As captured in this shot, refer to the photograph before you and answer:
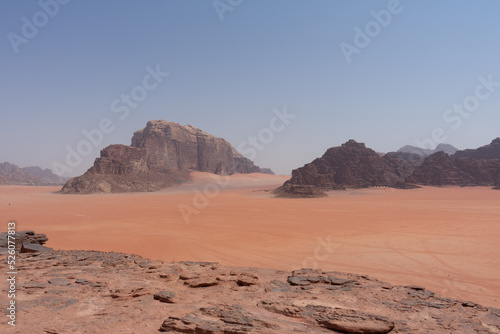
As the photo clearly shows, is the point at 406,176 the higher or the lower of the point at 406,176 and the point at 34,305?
the higher

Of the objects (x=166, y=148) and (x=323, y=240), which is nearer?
(x=323, y=240)

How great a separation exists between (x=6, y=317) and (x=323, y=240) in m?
10.9

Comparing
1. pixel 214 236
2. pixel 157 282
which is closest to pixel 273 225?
pixel 214 236

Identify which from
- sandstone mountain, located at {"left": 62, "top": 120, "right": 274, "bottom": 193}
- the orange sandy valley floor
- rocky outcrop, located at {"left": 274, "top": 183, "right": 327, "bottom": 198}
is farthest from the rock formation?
the orange sandy valley floor

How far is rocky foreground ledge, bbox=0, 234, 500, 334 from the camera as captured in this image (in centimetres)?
387

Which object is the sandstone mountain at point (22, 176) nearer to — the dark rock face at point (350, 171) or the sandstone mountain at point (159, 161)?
the sandstone mountain at point (159, 161)

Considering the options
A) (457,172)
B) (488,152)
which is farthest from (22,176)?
(488,152)

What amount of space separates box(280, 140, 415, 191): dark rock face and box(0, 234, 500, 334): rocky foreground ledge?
1724 inches

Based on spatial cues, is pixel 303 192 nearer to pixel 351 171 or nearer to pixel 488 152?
pixel 351 171

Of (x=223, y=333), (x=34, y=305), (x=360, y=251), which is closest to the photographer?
(x=223, y=333)

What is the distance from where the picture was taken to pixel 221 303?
4.72 meters

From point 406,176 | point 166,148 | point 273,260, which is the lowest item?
point 273,260

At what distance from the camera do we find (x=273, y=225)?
16.9 m

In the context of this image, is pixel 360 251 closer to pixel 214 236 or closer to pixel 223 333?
pixel 214 236
